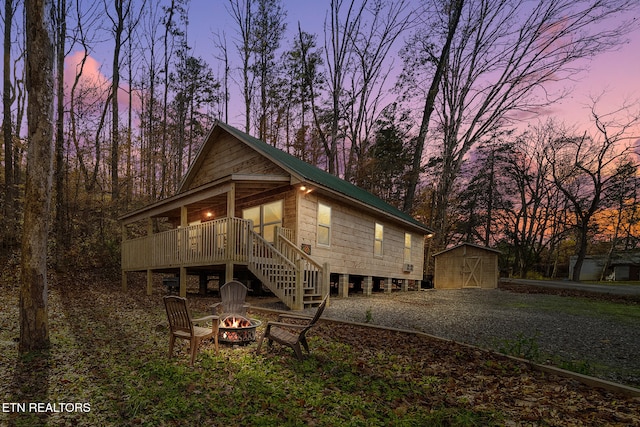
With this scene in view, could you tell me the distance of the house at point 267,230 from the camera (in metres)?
10.4

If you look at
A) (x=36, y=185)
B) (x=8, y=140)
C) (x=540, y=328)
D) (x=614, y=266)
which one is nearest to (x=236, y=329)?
(x=36, y=185)

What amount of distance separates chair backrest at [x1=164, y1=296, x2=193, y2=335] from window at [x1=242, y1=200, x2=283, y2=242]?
7.81 m

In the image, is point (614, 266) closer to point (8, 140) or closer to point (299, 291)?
point (299, 291)

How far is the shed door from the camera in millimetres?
22359

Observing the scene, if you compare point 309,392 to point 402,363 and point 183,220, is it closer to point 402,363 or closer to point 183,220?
point 402,363

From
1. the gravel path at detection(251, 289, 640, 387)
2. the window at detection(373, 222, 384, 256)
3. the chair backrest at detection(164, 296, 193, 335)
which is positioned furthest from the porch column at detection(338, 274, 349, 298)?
the chair backrest at detection(164, 296, 193, 335)

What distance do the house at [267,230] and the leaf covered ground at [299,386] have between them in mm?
3851

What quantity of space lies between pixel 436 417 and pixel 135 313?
343 inches

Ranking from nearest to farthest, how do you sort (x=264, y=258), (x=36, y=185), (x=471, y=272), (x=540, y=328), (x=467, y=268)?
(x=36, y=185) < (x=540, y=328) < (x=264, y=258) < (x=471, y=272) < (x=467, y=268)

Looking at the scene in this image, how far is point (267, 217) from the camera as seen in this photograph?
1401 cm

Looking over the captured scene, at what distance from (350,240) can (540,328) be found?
26.0ft

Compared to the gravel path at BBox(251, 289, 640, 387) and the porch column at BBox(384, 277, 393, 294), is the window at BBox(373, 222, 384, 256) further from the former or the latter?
the gravel path at BBox(251, 289, 640, 387)

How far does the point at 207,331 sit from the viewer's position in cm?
558

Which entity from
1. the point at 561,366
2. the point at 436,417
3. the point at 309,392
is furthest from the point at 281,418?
the point at 561,366
